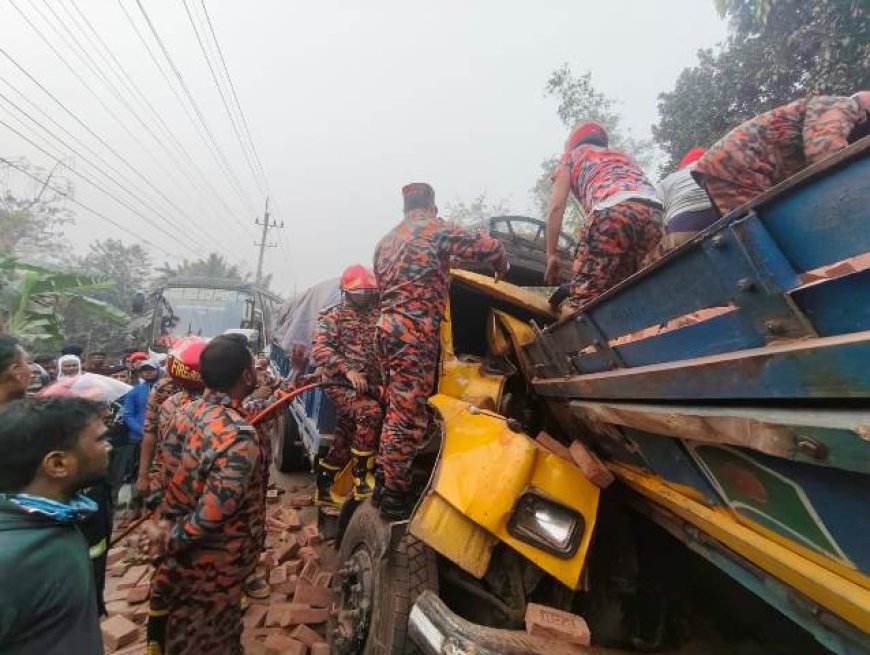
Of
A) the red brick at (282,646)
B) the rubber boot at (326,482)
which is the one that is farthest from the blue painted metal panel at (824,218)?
the rubber boot at (326,482)

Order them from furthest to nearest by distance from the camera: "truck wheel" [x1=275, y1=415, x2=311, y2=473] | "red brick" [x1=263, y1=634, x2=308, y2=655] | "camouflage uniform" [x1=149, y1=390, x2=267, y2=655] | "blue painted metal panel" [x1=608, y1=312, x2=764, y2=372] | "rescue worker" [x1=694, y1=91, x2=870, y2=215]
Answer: "truck wheel" [x1=275, y1=415, x2=311, y2=473]
"red brick" [x1=263, y1=634, x2=308, y2=655]
"camouflage uniform" [x1=149, y1=390, x2=267, y2=655]
"rescue worker" [x1=694, y1=91, x2=870, y2=215]
"blue painted metal panel" [x1=608, y1=312, x2=764, y2=372]

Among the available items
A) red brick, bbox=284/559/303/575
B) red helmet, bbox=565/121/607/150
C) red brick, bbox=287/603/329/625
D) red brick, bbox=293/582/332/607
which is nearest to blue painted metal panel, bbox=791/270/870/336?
red helmet, bbox=565/121/607/150

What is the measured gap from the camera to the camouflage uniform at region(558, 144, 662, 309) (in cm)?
243

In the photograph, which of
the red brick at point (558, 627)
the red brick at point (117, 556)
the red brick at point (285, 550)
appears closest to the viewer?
the red brick at point (558, 627)

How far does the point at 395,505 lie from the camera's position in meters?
2.50

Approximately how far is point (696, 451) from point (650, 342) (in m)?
0.31

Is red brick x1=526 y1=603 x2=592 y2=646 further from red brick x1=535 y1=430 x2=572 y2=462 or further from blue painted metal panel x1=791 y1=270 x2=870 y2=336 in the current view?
blue painted metal panel x1=791 y1=270 x2=870 y2=336

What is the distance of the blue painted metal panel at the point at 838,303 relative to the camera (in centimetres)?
87

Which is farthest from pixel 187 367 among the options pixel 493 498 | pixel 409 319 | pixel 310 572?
pixel 493 498

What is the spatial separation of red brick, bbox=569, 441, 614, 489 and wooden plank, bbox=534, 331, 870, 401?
1.66 feet

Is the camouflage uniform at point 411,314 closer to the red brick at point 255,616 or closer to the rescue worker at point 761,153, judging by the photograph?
the rescue worker at point 761,153

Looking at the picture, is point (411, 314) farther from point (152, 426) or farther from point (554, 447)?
point (152, 426)

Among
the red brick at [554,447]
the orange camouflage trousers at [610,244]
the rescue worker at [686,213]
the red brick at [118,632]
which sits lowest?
the red brick at [118,632]

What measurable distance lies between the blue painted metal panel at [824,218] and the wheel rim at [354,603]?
214 centimetres
